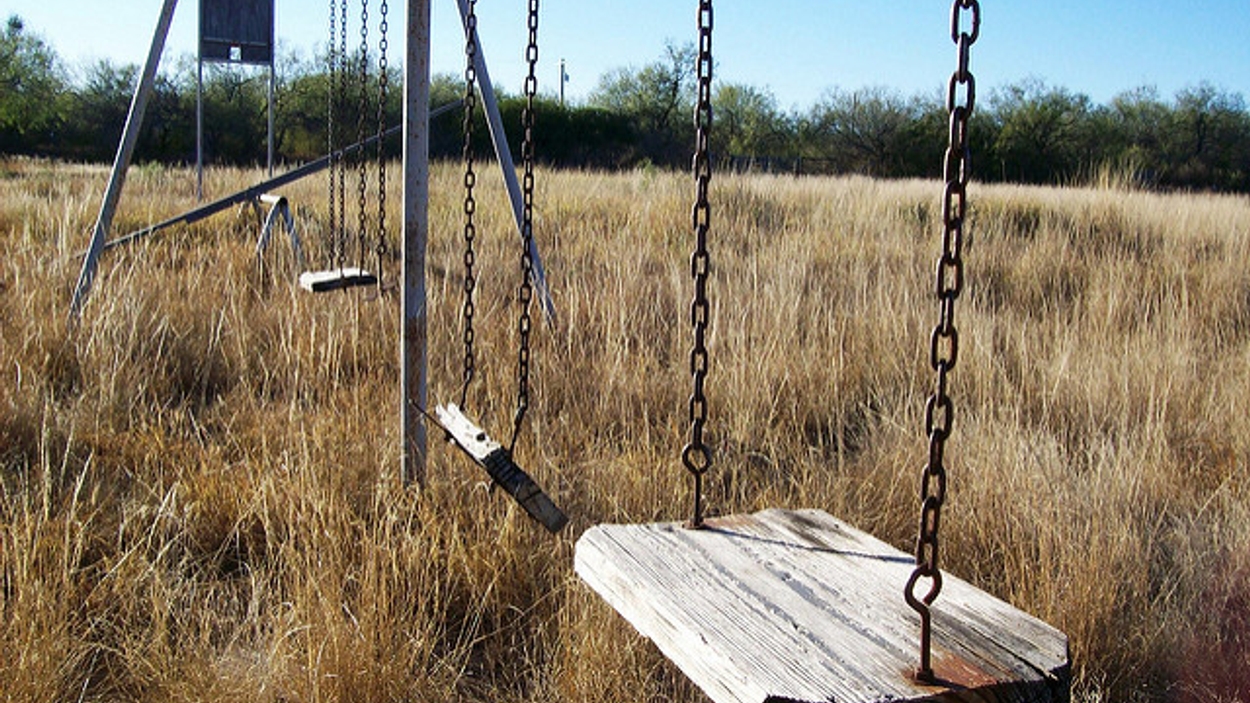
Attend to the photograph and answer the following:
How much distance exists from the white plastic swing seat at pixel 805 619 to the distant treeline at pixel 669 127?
23.2 m

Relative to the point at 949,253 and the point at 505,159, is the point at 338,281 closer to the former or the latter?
the point at 505,159

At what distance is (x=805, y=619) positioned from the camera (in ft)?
4.51

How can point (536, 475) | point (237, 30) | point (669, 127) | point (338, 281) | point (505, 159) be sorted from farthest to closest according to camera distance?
point (669, 127) < point (237, 30) < point (505, 159) < point (338, 281) < point (536, 475)

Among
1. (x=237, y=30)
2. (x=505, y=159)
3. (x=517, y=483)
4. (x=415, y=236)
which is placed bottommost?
(x=517, y=483)

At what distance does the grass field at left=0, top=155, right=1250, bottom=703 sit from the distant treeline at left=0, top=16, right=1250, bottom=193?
798 inches

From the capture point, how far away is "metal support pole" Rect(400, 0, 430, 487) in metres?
2.78

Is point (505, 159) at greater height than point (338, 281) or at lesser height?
greater

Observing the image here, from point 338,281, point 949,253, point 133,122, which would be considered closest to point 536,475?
point 338,281

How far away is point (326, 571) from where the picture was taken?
2.29m

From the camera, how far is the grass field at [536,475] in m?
2.16

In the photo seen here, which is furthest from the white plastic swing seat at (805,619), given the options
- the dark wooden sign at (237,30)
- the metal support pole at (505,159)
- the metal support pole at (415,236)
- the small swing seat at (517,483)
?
the dark wooden sign at (237,30)

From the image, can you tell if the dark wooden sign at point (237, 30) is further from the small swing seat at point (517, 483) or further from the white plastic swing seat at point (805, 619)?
the white plastic swing seat at point (805, 619)

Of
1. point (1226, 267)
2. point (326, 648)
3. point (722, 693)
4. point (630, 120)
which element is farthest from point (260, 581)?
point (630, 120)

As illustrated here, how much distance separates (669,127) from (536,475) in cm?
3416
